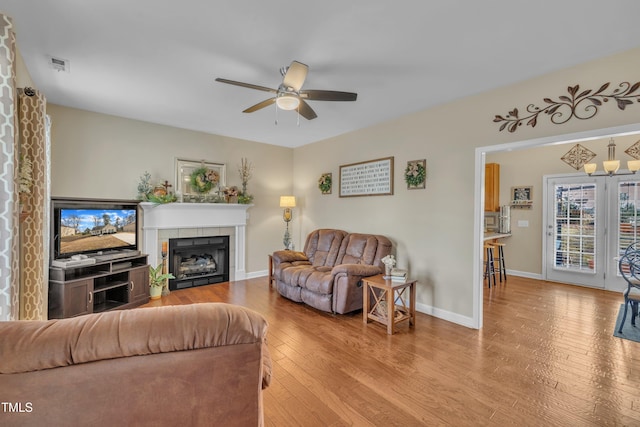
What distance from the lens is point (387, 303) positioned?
3139mm

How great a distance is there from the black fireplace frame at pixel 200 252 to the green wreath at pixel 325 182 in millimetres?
1942

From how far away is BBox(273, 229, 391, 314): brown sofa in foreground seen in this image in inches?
138

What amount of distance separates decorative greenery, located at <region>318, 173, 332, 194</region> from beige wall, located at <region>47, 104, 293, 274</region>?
3.37 feet

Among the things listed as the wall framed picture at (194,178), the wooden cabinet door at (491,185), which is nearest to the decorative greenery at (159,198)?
the wall framed picture at (194,178)

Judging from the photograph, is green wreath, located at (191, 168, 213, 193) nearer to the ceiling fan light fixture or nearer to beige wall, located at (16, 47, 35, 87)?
beige wall, located at (16, 47, 35, 87)

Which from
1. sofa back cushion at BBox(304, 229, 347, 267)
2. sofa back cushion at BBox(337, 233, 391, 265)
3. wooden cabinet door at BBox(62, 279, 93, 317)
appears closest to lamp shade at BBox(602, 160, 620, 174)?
sofa back cushion at BBox(337, 233, 391, 265)

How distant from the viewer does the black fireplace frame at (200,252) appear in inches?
184

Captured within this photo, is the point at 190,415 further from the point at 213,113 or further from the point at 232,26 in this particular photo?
the point at 213,113

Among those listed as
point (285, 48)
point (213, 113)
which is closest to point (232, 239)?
point (213, 113)

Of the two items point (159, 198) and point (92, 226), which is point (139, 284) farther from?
point (159, 198)

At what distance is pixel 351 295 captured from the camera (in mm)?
3486

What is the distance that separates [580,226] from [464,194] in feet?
11.6

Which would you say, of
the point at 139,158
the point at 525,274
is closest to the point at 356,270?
the point at 139,158

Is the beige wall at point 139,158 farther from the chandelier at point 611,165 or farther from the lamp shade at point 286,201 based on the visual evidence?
the chandelier at point 611,165
